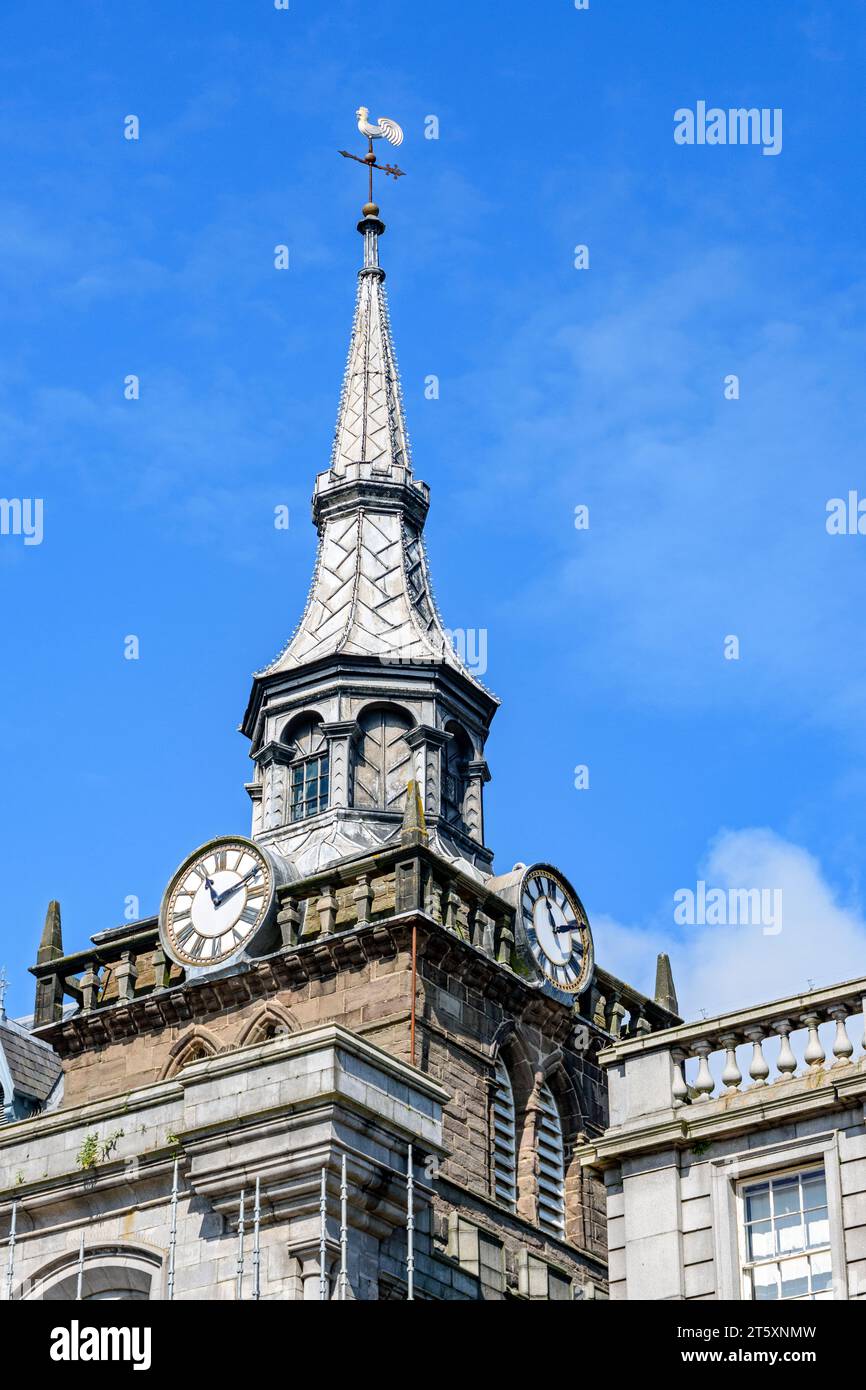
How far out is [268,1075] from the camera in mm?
32906

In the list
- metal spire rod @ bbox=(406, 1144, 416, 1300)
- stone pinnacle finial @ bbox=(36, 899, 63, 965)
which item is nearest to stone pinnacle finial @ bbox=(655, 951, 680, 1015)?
stone pinnacle finial @ bbox=(36, 899, 63, 965)

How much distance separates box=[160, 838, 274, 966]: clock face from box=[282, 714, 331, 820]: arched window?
13.1 feet

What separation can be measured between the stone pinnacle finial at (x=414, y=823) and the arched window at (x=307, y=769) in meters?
4.91

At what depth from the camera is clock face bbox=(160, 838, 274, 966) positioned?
49688 millimetres

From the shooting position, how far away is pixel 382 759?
5506 cm

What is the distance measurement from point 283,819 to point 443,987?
319 inches

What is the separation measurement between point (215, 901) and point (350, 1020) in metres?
4.37

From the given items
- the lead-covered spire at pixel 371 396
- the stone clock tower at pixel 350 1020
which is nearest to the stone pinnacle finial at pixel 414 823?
the stone clock tower at pixel 350 1020

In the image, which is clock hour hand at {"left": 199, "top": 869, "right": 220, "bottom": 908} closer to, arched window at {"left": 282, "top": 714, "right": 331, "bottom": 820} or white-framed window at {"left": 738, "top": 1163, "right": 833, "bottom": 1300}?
arched window at {"left": 282, "top": 714, "right": 331, "bottom": 820}

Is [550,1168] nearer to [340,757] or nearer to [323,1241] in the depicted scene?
[340,757]

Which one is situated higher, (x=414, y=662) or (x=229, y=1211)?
(x=414, y=662)

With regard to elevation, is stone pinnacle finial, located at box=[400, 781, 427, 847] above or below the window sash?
below
